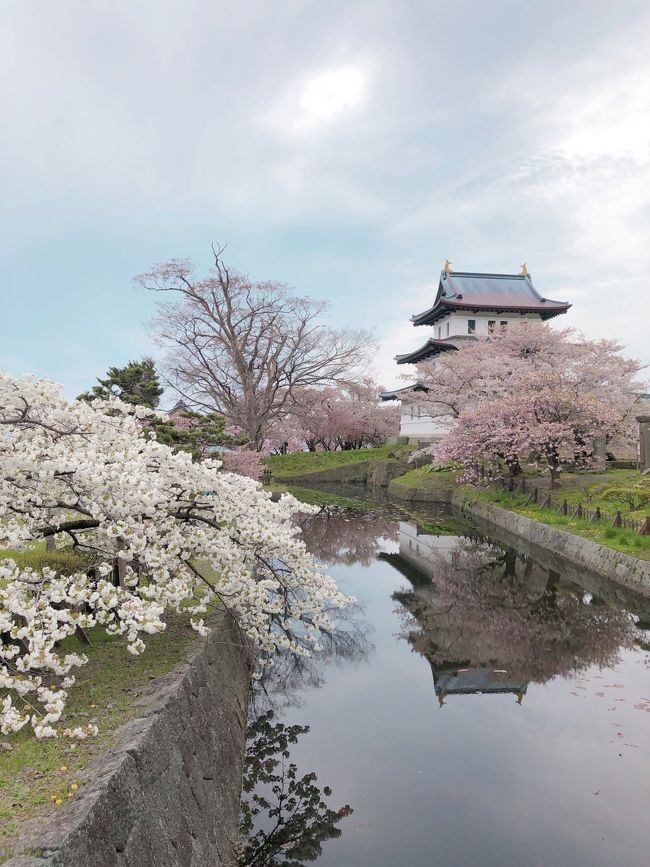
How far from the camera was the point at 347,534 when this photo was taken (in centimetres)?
2228

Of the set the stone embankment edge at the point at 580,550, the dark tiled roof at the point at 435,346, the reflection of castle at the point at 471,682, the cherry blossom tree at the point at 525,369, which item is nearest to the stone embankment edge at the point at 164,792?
the reflection of castle at the point at 471,682

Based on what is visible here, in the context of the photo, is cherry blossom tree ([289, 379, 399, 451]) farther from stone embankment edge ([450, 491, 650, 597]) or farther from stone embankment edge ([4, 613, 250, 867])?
stone embankment edge ([4, 613, 250, 867])

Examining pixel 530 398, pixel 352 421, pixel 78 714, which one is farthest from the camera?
pixel 352 421

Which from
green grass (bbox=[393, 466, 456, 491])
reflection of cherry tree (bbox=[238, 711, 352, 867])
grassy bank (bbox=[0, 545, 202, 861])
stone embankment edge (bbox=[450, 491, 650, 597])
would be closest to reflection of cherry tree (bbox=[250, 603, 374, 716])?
reflection of cherry tree (bbox=[238, 711, 352, 867])

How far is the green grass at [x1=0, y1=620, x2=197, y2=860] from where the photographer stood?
3707 mm

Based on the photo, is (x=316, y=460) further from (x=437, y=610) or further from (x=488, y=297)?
(x=437, y=610)

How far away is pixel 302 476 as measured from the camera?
45625 millimetres

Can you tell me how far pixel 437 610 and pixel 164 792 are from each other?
29.9 ft

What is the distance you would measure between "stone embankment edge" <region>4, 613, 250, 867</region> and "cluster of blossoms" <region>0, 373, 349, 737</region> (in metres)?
0.58

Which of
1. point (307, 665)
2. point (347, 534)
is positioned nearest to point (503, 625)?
point (307, 665)

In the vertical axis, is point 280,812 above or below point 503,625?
below

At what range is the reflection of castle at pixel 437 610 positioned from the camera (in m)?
8.70

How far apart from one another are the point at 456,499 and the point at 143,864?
2822 cm

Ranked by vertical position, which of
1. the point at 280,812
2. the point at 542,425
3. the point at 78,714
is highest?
the point at 542,425
